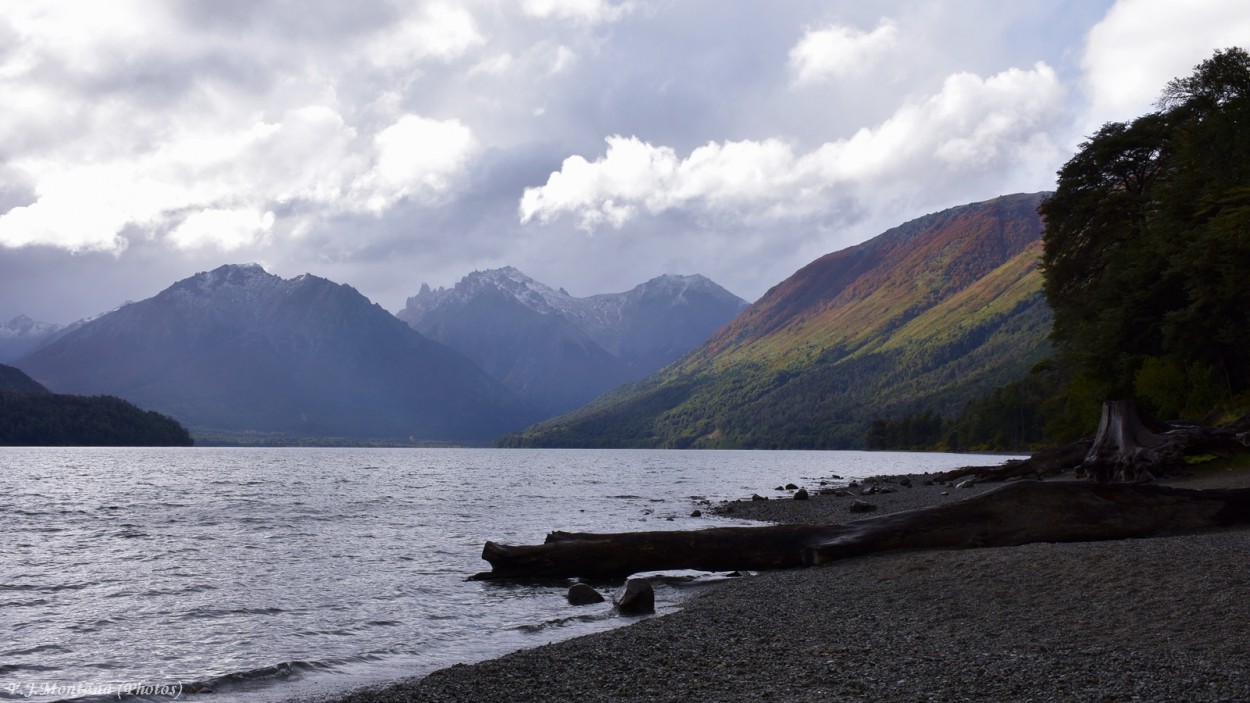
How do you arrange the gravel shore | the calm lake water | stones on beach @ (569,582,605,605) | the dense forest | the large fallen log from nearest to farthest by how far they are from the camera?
the gravel shore
the calm lake water
the large fallen log
stones on beach @ (569,582,605,605)
the dense forest

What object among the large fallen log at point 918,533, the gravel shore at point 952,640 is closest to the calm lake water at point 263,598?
the large fallen log at point 918,533

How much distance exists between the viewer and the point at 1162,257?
1796 inches

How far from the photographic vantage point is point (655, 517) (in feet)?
152

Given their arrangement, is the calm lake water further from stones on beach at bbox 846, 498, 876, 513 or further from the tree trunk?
the tree trunk

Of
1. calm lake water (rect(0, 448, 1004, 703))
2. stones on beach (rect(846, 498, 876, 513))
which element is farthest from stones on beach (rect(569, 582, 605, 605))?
stones on beach (rect(846, 498, 876, 513))

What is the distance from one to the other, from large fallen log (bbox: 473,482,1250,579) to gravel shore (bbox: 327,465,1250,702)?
5.87ft

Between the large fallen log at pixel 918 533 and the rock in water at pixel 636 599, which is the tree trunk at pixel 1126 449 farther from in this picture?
the rock in water at pixel 636 599

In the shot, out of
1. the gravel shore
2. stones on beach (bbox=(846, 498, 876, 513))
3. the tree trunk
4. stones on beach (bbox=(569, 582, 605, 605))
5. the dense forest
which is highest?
the dense forest

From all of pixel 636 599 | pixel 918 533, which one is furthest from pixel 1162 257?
pixel 636 599

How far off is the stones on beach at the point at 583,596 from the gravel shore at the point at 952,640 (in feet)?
10.4

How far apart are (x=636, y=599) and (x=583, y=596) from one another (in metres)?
1.82

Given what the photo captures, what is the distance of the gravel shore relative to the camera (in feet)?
31.6

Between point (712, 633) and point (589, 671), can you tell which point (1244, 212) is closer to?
point (712, 633)

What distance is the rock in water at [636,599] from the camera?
19.4 m
